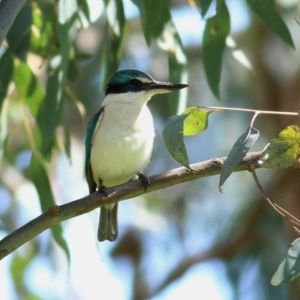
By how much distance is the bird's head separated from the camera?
338 centimetres

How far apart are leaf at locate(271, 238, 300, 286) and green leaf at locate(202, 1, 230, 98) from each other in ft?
3.55

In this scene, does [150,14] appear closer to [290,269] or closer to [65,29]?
[65,29]

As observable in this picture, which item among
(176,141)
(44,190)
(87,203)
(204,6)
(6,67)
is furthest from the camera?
(6,67)

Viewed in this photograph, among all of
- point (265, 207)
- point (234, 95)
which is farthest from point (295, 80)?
point (265, 207)

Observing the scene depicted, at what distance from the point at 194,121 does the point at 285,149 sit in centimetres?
24

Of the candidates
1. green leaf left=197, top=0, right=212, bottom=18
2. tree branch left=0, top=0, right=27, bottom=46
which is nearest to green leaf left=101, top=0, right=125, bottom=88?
green leaf left=197, top=0, right=212, bottom=18

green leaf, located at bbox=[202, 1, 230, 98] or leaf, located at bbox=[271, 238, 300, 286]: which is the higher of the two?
green leaf, located at bbox=[202, 1, 230, 98]

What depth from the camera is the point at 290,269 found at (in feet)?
6.08

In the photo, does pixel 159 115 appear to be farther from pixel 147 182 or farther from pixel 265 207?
pixel 147 182

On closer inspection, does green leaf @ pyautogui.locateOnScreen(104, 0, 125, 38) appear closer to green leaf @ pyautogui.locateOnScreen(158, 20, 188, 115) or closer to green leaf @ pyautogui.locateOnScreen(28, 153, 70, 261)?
green leaf @ pyautogui.locateOnScreen(158, 20, 188, 115)

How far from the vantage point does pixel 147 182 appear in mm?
2191

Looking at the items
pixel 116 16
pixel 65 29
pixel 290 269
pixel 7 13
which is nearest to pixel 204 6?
pixel 65 29

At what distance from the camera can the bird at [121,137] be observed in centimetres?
316

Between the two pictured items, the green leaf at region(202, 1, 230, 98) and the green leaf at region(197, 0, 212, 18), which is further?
the green leaf at region(202, 1, 230, 98)
